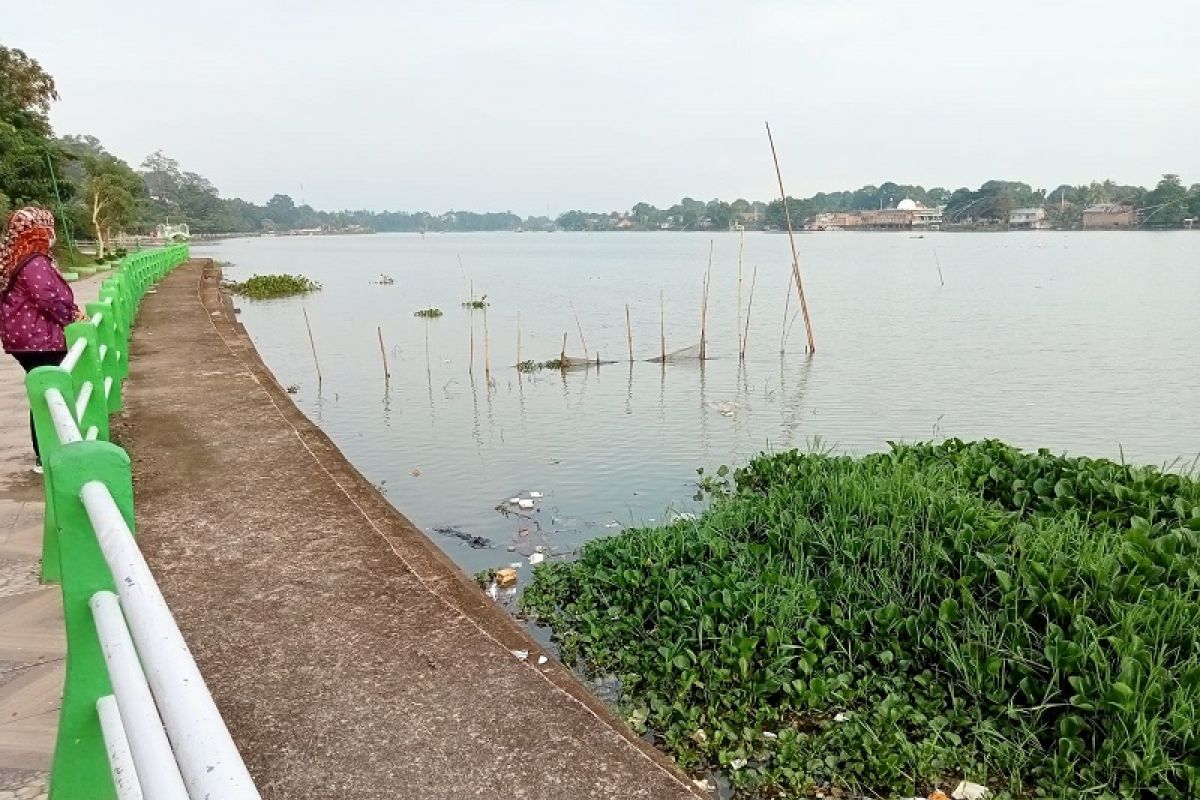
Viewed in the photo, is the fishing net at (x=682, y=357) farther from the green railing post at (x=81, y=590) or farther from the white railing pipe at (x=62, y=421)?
the green railing post at (x=81, y=590)

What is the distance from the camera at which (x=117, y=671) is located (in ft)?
4.96

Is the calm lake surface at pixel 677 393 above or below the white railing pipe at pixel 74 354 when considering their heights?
below

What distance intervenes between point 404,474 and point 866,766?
23.8ft

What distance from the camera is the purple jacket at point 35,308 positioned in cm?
553

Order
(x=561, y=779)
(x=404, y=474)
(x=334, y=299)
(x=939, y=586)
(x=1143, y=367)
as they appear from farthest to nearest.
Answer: (x=334, y=299) → (x=1143, y=367) → (x=404, y=474) → (x=939, y=586) → (x=561, y=779)

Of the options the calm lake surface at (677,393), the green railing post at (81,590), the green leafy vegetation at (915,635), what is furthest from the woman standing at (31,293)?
the green railing post at (81,590)

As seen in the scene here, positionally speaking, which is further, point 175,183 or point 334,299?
point 175,183

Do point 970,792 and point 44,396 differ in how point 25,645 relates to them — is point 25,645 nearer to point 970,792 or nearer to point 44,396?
point 44,396

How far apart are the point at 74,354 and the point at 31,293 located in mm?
1668

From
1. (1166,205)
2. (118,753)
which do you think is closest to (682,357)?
(118,753)

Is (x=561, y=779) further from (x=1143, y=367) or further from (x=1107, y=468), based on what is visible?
(x=1143, y=367)

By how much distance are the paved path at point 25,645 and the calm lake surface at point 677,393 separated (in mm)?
3138

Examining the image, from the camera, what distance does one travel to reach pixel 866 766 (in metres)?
3.74

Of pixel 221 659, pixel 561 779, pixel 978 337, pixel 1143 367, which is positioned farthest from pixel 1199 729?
pixel 978 337
